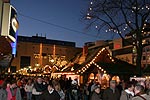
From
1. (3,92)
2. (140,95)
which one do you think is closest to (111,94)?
(3,92)

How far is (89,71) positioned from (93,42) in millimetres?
54844

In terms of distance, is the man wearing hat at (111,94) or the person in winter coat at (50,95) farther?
the man wearing hat at (111,94)

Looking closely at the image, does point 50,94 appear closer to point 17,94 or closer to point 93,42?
point 17,94

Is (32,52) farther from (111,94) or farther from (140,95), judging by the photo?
(140,95)

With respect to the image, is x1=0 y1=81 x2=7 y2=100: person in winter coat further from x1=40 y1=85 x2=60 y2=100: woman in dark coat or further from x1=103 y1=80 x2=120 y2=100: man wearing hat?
x1=103 y1=80 x2=120 y2=100: man wearing hat

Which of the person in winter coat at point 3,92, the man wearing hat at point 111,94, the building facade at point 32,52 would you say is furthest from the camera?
the building facade at point 32,52

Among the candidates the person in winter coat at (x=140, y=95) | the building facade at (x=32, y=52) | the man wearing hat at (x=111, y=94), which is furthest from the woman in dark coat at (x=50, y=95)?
the building facade at (x=32, y=52)

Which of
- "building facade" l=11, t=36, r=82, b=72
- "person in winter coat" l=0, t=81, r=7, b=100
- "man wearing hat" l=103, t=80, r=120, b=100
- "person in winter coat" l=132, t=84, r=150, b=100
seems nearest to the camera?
"person in winter coat" l=132, t=84, r=150, b=100

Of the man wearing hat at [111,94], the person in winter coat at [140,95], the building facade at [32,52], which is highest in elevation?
the building facade at [32,52]

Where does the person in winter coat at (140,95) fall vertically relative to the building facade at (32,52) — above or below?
below

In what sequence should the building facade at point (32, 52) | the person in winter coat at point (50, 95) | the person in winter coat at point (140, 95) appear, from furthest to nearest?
the building facade at point (32, 52) < the person in winter coat at point (50, 95) < the person in winter coat at point (140, 95)

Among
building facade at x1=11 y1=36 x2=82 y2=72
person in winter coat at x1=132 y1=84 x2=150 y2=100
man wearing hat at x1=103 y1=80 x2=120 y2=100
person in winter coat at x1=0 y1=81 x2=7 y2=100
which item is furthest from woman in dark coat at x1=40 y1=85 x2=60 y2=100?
building facade at x1=11 y1=36 x2=82 y2=72

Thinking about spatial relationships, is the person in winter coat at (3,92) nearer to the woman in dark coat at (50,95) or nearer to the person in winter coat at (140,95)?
the woman in dark coat at (50,95)

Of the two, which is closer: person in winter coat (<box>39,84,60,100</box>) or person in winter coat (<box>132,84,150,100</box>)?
person in winter coat (<box>132,84,150,100</box>)
